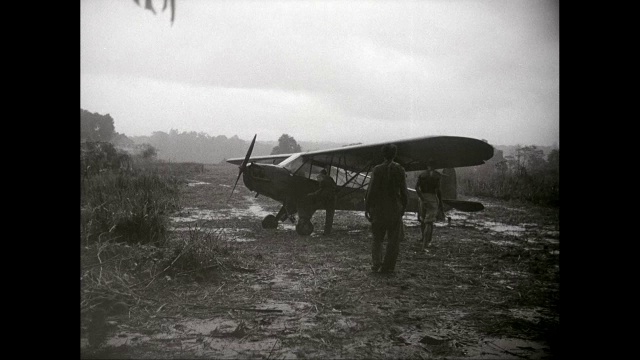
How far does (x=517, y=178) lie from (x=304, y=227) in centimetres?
554

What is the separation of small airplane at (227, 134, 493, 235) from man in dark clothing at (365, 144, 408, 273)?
1.17 m

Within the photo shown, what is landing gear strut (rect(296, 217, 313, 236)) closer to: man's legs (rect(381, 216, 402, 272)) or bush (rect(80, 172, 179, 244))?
bush (rect(80, 172, 179, 244))

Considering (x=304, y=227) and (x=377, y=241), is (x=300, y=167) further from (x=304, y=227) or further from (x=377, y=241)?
(x=377, y=241)

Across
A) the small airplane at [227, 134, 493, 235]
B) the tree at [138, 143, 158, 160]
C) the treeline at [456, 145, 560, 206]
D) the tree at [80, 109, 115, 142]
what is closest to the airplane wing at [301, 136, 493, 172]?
the small airplane at [227, 134, 493, 235]

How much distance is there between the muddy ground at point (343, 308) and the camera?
2.56 meters

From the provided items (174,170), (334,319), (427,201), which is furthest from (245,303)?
(174,170)

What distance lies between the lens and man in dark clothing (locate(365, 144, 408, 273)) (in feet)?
13.5

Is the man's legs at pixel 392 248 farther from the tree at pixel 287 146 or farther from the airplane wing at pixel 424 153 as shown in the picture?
the tree at pixel 287 146

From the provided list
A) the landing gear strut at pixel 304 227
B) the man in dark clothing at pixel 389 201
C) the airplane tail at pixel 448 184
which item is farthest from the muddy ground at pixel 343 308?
the airplane tail at pixel 448 184

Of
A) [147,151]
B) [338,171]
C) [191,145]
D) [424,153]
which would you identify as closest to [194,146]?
[191,145]

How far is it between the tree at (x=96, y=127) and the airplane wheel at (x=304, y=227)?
3.67m

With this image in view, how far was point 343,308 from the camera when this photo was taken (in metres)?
3.16
